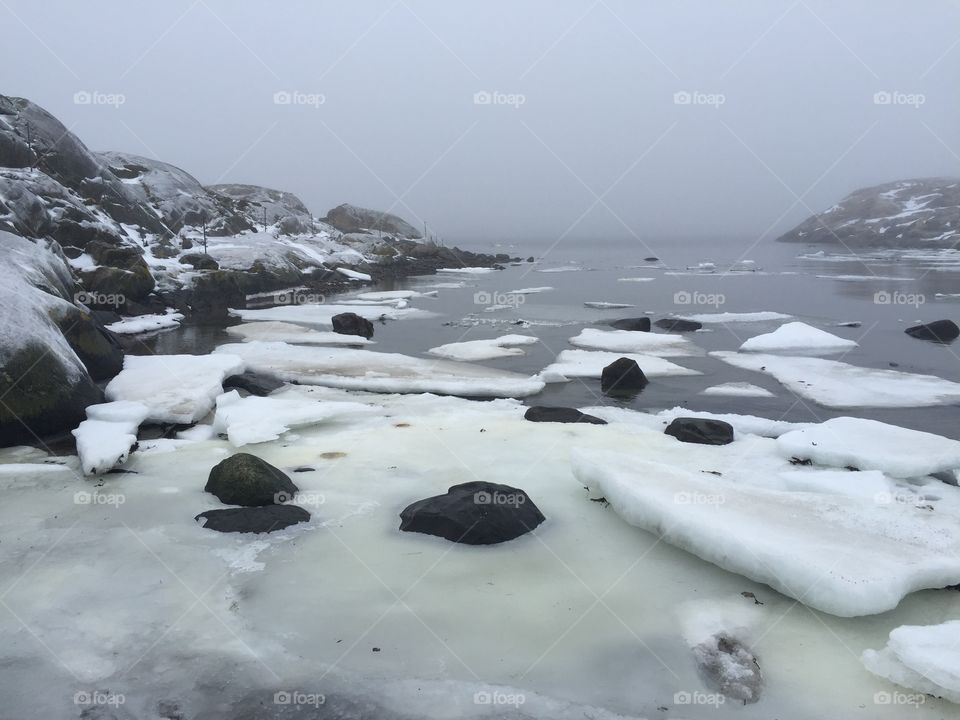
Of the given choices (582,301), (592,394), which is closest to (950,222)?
(582,301)

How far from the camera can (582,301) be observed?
105 ft

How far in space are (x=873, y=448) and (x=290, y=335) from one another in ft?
49.8

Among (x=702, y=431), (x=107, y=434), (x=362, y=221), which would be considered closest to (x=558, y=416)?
(x=702, y=431)

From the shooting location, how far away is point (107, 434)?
7.97 metres

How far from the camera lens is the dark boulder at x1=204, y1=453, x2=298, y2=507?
615 cm

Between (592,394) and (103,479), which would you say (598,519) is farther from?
(592,394)

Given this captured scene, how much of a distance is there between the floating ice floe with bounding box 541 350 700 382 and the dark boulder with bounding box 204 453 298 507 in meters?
7.93

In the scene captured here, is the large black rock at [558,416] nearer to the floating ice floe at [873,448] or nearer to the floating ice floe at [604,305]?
the floating ice floe at [873,448]

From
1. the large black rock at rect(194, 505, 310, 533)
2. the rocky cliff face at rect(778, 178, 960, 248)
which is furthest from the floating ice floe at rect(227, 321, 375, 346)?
the rocky cliff face at rect(778, 178, 960, 248)

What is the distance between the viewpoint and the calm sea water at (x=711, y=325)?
11.9m

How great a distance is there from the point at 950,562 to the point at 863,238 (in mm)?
153153

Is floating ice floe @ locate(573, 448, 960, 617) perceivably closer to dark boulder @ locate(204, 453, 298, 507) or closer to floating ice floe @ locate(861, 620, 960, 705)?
floating ice floe @ locate(861, 620, 960, 705)

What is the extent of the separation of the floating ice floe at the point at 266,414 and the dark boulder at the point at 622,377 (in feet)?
16.0

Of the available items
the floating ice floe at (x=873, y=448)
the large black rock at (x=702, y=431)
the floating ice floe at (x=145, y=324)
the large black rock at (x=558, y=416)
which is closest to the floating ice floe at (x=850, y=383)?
the floating ice floe at (x=873, y=448)
